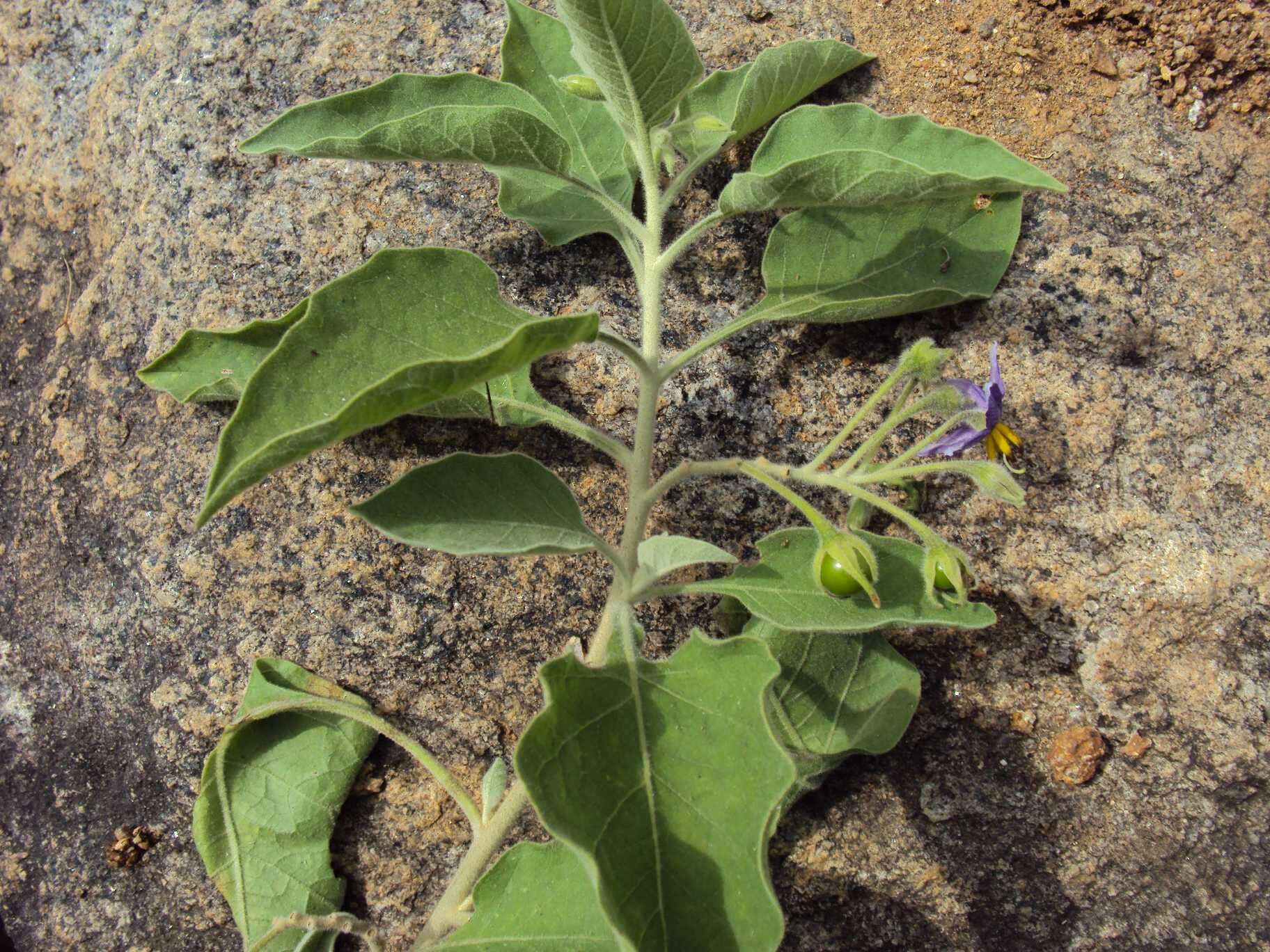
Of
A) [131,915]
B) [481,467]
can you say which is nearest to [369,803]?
[131,915]

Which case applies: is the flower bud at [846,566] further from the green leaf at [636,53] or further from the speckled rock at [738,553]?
the green leaf at [636,53]

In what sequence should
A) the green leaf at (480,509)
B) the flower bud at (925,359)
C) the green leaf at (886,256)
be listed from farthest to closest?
1. the green leaf at (886,256)
2. the flower bud at (925,359)
3. the green leaf at (480,509)

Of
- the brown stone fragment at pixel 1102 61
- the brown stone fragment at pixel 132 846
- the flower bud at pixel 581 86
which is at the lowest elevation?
the brown stone fragment at pixel 132 846

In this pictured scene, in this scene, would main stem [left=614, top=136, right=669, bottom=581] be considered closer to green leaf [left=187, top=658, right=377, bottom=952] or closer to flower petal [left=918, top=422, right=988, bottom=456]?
flower petal [left=918, top=422, right=988, bottom=456]

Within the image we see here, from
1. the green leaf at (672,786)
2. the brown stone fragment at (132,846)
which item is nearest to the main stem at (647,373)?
the green leaf at (672,786)

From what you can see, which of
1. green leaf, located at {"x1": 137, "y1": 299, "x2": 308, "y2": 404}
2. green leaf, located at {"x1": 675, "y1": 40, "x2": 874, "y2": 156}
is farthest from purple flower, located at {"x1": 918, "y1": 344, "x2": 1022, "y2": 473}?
green leaf, located at {"x1": 137, "y1": 299, "x2": 308, "y2": 404}

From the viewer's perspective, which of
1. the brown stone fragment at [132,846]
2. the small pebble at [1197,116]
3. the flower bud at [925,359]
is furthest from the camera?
the small pebble at [1197,116]

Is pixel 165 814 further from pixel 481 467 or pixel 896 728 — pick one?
pixel 896 728

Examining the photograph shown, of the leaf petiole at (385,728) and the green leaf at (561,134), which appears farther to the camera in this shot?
the green leaf at (561,134)

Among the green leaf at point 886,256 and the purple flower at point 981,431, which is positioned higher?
the green leaf at point 886,256
